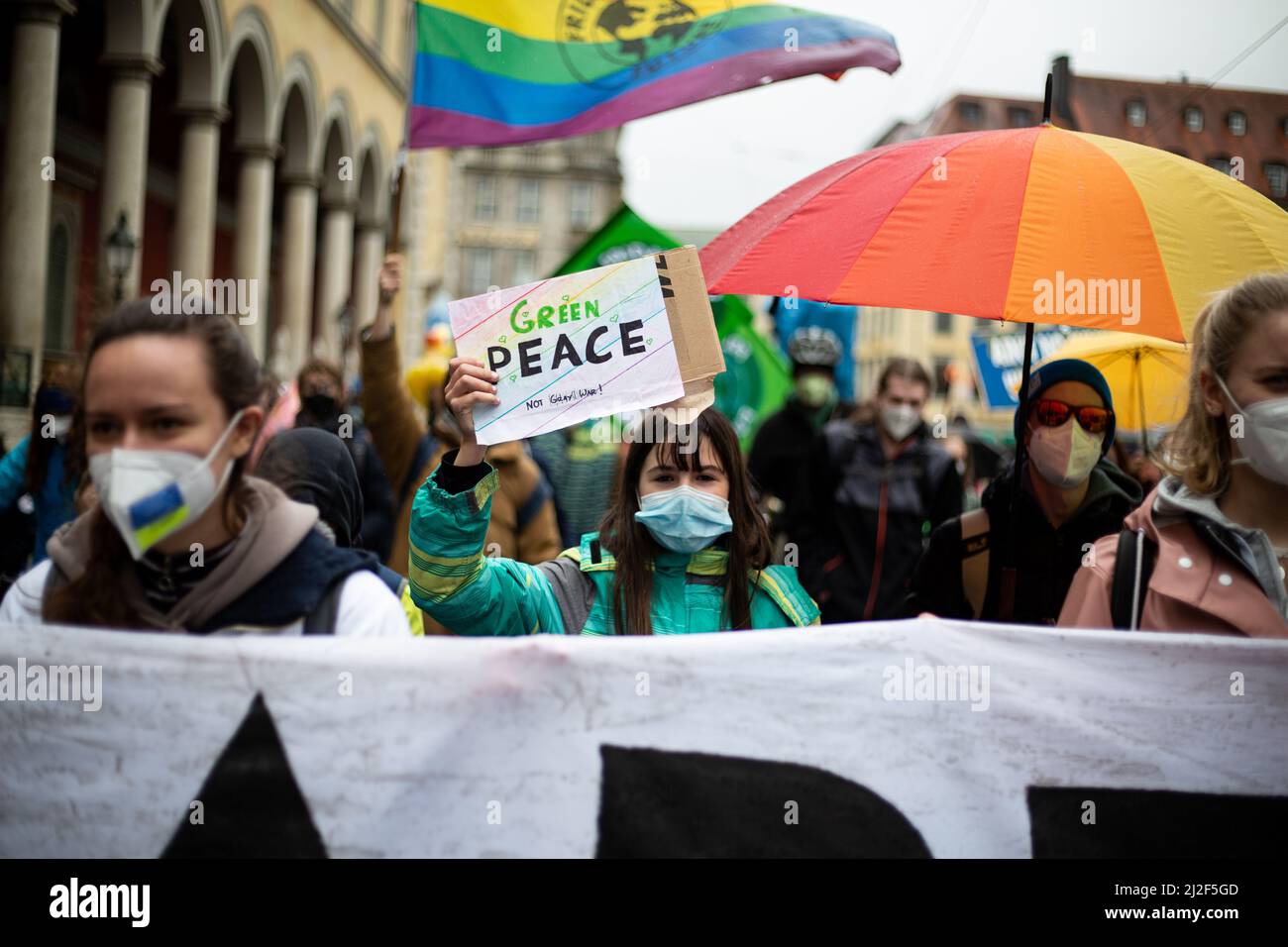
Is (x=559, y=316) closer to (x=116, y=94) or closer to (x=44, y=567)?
(x=44, y=567)

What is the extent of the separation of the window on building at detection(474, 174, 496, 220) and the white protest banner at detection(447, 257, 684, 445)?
2857 inches

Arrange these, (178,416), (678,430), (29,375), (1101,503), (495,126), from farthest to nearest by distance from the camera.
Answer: (29,375) < (495,126) < (1101,503) < (678,430) < (178,416)

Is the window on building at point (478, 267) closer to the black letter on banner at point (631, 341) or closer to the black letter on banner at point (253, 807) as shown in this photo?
the black letter on banner at point (631, 341)

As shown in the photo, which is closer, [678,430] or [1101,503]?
[678,430]

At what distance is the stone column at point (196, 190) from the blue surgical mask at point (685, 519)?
17.2 m

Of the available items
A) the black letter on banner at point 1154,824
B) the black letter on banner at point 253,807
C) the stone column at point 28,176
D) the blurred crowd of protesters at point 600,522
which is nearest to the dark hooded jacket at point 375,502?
the blurred crowd of protesters at point 600,522

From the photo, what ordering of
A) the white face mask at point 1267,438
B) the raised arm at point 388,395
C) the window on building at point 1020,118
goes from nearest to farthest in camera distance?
1. the white face mask at point 1267,438
2. the raised arm at point 388,395
3. the window on building at point 1020,118

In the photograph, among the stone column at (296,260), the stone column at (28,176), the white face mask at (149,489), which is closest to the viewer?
the white face mask at (149,489)

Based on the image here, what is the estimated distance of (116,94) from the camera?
54.2ft

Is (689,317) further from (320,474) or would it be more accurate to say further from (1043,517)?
(1043,517)

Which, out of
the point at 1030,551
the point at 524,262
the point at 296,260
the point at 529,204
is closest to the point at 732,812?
the point at 1030,551

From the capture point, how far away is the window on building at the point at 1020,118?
521 centimetres
